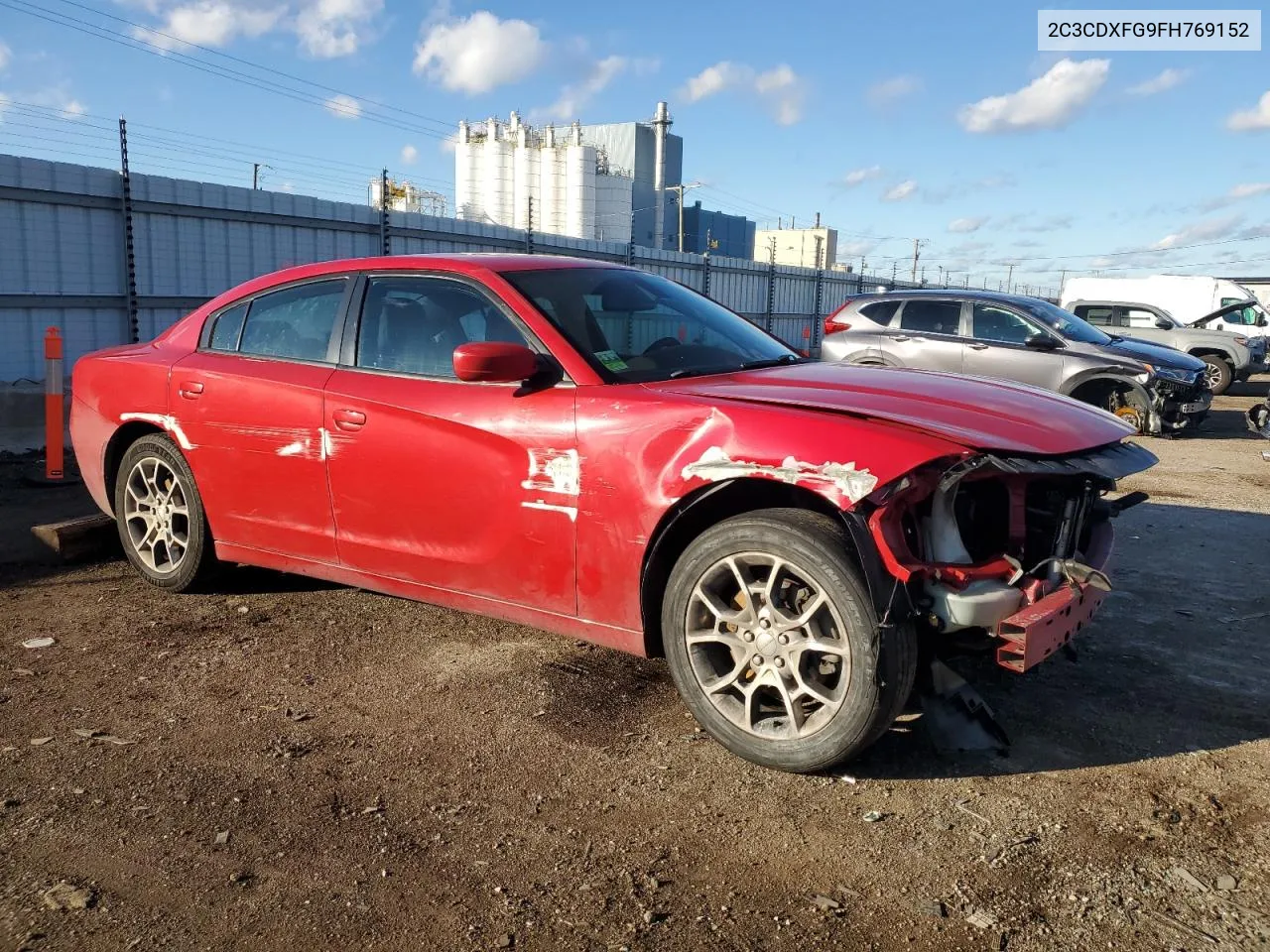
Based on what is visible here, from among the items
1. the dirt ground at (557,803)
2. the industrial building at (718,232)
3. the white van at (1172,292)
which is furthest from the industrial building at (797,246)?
the dirt ground at (557,803)

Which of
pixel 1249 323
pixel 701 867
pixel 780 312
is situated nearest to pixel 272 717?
pixel 701 867

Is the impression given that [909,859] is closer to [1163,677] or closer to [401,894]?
[401,894]

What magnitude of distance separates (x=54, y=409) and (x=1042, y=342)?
976 cm

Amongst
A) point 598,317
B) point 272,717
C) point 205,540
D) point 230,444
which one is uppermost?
point 598,317

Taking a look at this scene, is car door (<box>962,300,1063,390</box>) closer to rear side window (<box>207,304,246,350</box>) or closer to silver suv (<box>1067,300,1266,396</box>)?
silver suv (<box>1067,300,1266,396</box>)

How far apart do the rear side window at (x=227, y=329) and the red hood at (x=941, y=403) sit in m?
2.39

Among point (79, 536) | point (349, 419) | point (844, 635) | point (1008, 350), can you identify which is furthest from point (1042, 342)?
point (79, 536)

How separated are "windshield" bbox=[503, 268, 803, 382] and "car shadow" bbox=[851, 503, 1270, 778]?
153cm

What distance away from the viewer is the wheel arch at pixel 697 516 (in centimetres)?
318

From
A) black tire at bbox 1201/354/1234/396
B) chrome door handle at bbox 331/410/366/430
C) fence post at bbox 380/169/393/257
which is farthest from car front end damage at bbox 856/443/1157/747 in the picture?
black tire at bbox 1201/354/1234/396

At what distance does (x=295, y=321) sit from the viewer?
456 cm

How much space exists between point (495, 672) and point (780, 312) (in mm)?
20698

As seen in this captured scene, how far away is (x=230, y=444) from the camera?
4531 millimetres

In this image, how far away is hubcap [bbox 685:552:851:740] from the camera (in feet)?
9.99
